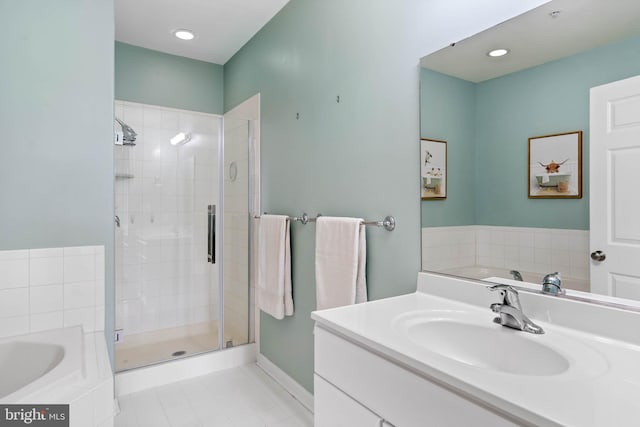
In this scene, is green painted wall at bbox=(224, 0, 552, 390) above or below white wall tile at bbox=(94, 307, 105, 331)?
above

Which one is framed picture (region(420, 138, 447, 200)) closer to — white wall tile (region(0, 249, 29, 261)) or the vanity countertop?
the vanity countertop

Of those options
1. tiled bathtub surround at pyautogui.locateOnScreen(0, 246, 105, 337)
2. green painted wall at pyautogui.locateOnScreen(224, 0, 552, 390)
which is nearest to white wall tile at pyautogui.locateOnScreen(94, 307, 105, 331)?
tiled bathtub surround at pyautogui.locateOnScreen(0, 246, 105, 337)

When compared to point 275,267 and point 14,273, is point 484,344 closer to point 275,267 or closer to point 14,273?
point 275,267

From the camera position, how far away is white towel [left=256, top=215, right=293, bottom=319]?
2316 millimetres

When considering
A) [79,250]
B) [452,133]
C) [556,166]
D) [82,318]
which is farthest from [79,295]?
[556,166]

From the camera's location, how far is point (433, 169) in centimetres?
145

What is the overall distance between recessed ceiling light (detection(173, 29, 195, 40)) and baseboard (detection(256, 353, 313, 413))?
2.50m

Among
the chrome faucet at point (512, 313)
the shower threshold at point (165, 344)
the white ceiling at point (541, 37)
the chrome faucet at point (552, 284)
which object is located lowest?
the shower threshold at point (165, 344)

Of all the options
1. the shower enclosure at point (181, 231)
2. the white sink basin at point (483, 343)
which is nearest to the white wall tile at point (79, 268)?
the shower enclosure at point (181, 231)

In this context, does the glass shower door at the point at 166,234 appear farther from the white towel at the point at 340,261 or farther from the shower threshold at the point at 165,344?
the white towel at the point at 340,261

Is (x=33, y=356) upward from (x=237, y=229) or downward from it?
downward

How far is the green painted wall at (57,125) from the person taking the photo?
→ 1718mm

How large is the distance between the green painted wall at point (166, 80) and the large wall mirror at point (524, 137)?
2.45m

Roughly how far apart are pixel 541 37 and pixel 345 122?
95cm
